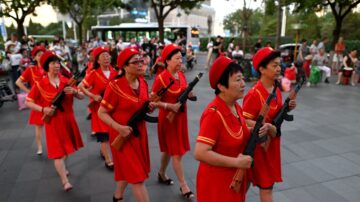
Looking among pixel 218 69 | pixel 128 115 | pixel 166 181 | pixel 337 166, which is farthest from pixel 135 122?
pixel 337 166

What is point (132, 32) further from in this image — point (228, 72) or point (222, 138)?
point (222, 138)

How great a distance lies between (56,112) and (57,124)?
0.17 metres

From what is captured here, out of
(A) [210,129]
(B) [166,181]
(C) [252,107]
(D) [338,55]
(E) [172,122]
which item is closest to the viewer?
(A) [210,129]

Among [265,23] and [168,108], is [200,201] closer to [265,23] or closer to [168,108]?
[168,108]

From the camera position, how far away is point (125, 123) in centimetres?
320

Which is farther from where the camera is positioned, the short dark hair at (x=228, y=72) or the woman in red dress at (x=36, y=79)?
the woman in red dress at (x=36, y=79)

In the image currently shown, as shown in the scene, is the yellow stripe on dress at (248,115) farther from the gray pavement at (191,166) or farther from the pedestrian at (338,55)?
the pedestrian at (338,55)

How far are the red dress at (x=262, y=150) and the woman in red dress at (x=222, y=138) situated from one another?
50 centimetres

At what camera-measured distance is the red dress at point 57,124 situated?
408cm

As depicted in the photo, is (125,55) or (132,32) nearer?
(125,55)

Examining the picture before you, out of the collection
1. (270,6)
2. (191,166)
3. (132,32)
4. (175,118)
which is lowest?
(191,166)

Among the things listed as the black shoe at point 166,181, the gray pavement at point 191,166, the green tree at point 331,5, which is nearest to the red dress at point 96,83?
the gray pavement at point 191,166

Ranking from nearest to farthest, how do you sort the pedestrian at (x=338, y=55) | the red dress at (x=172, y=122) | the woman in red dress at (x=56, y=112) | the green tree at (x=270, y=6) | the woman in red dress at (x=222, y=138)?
the woman in red dress at (x=222, y=138)
the red dress at (x=172, y=122)
the woman in red dress at (x=56, y=112)
the pedestrian at (x=338, y=55)
the green tree at (x=270, y=6)

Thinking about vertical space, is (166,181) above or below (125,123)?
below
